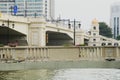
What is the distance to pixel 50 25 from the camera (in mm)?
102688

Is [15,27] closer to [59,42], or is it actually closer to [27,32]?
[27,32]

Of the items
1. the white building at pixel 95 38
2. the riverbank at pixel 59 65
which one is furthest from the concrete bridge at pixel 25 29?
the white building at pixel 95 38

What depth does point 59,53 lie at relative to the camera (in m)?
63.4

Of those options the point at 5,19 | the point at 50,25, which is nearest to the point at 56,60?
the point at 5,19

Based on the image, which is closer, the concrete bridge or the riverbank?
the riverbank

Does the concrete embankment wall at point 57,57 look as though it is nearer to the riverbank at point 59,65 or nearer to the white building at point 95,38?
the riverbank at point 59,65

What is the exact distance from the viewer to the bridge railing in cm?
6209

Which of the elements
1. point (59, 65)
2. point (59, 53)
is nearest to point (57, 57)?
point (59, 53)

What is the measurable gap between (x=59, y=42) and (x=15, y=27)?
6512 centimetres

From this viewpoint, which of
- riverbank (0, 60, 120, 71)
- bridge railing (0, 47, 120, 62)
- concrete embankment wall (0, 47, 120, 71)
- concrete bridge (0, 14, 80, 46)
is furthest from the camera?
concrete bridge (0, 14, 80, 46)

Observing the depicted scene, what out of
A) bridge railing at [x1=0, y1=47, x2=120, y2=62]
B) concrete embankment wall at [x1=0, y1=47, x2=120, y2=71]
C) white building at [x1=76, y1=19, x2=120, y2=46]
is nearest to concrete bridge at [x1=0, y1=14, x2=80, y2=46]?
bridge railing at [x1=0, y1=47, x2=120, y2=62]

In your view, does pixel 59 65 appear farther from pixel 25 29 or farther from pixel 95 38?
pixel 95 38

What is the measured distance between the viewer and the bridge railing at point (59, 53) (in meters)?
62.1

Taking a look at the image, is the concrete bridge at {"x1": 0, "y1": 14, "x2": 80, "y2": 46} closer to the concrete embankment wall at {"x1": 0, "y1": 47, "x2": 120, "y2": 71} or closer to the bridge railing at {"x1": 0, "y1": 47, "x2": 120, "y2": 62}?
the bridge railing at {"x1": 0, "y1": 47, "x2": 120, "y2": 62}
